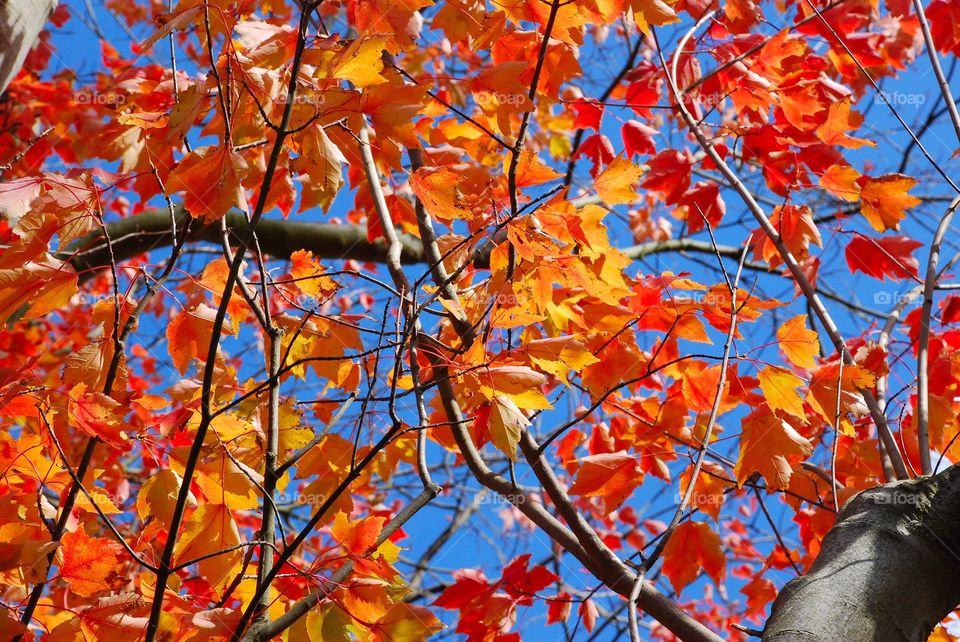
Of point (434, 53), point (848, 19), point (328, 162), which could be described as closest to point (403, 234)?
point (434, 53)

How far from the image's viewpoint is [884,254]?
7.43 ft

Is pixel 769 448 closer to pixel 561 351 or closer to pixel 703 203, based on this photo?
pixel 561 351

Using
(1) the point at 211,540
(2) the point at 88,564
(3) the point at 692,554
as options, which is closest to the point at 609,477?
(3) the point at 692,554

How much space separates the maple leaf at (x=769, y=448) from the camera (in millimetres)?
1685

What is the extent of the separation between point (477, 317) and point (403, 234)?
2230mm

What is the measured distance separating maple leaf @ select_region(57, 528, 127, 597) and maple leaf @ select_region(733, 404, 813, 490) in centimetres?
124

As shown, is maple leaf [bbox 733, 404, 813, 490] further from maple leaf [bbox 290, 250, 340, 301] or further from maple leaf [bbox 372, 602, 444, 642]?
maple leaf [bbox 290, 250, 340, 301]

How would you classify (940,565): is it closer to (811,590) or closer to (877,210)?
(811,590)

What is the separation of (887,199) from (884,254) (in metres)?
0.24

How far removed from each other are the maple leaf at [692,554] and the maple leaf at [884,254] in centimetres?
93

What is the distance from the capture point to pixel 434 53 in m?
5.12

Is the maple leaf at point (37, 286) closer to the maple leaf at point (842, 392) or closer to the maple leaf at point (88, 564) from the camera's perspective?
the maple leaf at point (88, 564)

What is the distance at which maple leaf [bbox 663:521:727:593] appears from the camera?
197 cm

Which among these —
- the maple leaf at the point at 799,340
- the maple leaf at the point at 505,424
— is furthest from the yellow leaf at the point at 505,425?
the maple leaf at the point at 799,340
